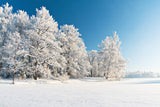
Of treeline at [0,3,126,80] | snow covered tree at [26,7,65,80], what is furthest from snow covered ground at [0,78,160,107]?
snow covered tree at [26,7,65,80]

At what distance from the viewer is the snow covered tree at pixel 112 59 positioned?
2941cm

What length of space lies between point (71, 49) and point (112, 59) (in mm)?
12937

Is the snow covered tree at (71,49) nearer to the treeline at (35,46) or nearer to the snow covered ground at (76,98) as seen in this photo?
the treeline at (35,46)

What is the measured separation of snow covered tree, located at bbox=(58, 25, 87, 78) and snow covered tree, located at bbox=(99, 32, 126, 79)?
780 centimetres

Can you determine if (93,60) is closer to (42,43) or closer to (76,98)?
(42,43)

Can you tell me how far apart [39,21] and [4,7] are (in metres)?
9.34

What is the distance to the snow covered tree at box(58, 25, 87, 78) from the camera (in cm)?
2402

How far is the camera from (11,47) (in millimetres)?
15703

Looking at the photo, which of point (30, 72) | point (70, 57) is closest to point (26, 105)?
point (30, 72)

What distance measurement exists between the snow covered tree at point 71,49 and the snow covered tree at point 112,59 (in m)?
7.80

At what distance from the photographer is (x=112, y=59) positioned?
3014cm

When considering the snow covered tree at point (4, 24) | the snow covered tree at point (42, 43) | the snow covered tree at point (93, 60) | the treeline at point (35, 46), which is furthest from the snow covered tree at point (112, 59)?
the snow covered tree at point (4, 24)

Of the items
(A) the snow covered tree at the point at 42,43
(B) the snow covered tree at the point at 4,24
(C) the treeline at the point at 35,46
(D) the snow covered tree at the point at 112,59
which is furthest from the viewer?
(D) the snow covered tree at the point at 112,59

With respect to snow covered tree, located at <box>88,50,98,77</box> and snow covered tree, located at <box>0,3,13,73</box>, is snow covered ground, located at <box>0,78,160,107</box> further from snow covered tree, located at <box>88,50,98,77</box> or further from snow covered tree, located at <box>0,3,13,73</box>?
snow covered tree, located at <box>88,50,98,77</box>
